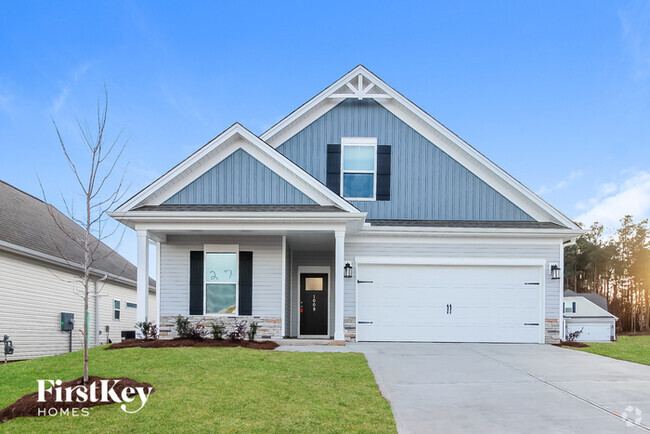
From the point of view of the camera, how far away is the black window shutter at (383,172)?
14.1 m

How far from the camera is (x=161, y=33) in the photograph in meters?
17.5

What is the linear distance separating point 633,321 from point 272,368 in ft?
146

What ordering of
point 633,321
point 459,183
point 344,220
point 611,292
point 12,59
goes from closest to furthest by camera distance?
point 344,220 < point 459,183 < point 12,59 < point 633,321 < point 611,292

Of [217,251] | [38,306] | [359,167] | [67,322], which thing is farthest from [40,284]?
[359,167]

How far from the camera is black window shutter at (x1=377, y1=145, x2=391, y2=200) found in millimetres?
14070

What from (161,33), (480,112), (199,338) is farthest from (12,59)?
(480,112)

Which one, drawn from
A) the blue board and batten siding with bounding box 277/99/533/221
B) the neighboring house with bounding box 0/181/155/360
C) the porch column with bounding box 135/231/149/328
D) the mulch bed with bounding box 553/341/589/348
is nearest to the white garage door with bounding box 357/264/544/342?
the mulch bed with bounding box 553/341/589/348

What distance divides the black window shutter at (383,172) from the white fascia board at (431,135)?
1.05 m

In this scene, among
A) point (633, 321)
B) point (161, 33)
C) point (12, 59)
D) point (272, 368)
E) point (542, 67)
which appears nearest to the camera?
point (272, 368)

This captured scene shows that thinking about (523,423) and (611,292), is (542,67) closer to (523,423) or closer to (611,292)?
(523,423)

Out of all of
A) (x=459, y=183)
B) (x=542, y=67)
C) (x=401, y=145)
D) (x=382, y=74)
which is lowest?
(x=459, y=183)

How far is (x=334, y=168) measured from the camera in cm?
1415

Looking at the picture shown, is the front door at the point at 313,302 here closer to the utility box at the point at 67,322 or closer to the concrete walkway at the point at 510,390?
the concrete walkway at the point at 510,390

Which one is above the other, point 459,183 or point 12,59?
point 12,59
